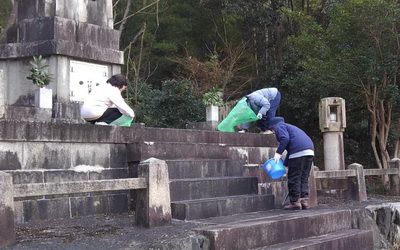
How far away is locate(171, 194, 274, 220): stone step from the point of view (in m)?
6.18

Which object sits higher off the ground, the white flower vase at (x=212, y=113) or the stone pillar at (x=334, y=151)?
the white flower vase at (x=212, y=113)

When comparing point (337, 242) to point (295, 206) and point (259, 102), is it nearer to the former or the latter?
point (295, 206)

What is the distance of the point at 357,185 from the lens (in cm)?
982

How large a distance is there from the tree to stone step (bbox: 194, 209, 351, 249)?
7444 millimetres

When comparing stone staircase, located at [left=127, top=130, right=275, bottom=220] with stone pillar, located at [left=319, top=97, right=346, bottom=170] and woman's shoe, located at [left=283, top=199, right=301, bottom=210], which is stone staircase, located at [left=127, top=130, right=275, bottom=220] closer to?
woman's shoe, located at [left=283, top=199, right=301, bottom=210]

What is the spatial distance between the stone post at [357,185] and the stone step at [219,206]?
3.00 metres

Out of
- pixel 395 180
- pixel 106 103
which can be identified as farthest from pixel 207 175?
pixel 395 180

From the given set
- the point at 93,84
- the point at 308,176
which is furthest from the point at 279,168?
the point at 93,84

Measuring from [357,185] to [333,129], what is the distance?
2446 millimetres

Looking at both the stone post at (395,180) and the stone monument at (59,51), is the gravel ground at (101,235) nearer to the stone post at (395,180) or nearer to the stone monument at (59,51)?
the stone monument at (59,51)

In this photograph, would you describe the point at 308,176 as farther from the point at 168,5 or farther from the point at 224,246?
the point at 168,5

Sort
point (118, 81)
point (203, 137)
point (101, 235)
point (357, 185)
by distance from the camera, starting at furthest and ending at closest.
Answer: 1. point (357, 185)
2. point (203, 137)
3. point (118, 81)
4. point (101, 235)

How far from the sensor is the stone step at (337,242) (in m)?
5.89

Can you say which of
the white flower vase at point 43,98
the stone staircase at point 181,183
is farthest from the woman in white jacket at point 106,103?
the white flower vase at point 43,98
